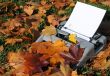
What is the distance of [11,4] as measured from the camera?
230 inches

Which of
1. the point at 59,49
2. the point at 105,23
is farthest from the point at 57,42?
the point at 105,23

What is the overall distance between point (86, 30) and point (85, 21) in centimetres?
12

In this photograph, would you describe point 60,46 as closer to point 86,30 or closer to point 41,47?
point 41,47

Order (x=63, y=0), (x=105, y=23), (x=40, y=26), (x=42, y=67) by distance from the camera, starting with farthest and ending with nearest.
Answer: (x=63, y=0), (x=40, y=26), (x=105, y=23), (x=42, y=67)

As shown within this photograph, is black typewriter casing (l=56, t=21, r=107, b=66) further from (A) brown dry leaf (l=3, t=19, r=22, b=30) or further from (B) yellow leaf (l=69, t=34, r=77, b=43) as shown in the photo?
(A) brown dry leaf (l=3, t=19, r=22, b=30)

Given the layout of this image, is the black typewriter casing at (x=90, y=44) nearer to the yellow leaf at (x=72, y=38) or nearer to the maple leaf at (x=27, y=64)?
the yellow leaf at (x=72, y=38)

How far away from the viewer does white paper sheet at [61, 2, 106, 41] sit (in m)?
4.14

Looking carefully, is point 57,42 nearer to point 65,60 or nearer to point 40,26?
point 65,60

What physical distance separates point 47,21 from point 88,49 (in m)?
1.39

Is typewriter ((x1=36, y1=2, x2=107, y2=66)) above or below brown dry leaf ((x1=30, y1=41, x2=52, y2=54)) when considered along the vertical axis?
above

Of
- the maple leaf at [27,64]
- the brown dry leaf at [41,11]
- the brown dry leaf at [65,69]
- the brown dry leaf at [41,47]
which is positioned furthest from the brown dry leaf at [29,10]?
the brown dry leaf at [65,69]

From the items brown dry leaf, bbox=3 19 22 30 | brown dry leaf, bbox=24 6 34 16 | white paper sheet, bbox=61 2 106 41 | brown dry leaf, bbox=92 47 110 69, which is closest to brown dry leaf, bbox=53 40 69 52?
white paper sheet, bbox=61 2 106 41

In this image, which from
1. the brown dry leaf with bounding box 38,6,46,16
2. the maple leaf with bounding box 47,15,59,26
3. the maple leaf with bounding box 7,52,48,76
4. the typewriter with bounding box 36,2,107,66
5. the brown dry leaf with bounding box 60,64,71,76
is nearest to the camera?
the brown dry leaf with bounding box 60,64,71,76

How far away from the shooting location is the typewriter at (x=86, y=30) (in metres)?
4.11
